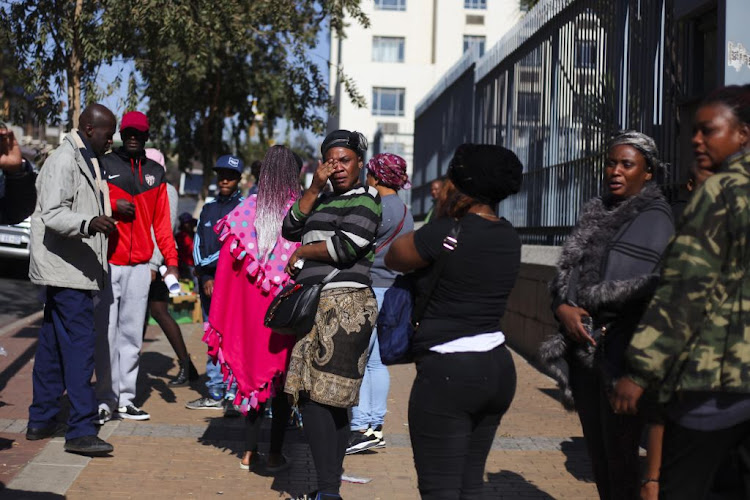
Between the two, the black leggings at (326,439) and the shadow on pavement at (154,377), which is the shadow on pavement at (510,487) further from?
the shadow on pavement at (154,377)

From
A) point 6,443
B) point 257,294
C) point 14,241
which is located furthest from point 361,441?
point 14,241

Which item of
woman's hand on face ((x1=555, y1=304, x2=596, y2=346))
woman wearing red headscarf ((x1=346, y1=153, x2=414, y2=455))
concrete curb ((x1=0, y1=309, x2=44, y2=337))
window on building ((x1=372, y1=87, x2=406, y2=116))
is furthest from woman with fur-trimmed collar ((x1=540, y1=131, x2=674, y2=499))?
window on building ((x1=372, y1=87, x2=406, y2=116))

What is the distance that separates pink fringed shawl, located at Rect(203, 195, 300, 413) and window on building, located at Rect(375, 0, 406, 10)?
182 feet

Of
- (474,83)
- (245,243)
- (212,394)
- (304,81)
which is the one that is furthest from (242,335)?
(304,81)

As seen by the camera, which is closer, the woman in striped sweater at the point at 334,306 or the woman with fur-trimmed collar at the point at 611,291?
the woman with fur-trimmed collar at the point at 611,291

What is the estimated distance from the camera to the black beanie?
3.89 m

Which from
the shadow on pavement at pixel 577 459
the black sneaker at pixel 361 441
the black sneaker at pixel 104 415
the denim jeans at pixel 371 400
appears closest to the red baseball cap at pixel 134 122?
the black sneaker at pixel 104 415

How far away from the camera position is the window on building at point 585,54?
967 cm

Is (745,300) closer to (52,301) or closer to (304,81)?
(52,301)

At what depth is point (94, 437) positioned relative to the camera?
6.31 metres

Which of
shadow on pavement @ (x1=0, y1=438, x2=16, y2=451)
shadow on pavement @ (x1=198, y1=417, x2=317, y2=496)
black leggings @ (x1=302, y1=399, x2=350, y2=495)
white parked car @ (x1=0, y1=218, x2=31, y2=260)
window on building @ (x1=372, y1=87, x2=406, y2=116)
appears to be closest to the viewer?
black leggings @ (x1=302, y1=399, x2=350, y2=495)

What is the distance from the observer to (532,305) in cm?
1135

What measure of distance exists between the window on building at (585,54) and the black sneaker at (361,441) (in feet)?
14.9

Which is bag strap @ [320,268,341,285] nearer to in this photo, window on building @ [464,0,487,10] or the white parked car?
the white parked car
